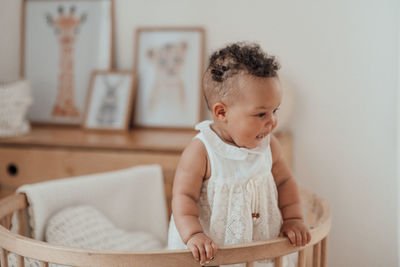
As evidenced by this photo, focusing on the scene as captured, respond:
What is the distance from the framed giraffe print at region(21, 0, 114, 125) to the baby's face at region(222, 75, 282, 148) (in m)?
1.25

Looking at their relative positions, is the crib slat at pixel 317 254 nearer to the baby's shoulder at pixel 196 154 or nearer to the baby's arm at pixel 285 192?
the baby's arm at pixel 285 192

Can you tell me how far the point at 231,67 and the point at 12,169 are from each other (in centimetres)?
120

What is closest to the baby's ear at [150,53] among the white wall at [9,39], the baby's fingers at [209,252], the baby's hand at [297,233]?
the white wall at [9,39]

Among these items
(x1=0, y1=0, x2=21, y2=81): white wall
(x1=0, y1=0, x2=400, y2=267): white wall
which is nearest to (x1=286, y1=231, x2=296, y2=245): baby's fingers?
(x1=0, y1=0, x2=400, y2=267): white wall

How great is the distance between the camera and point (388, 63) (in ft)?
5.93

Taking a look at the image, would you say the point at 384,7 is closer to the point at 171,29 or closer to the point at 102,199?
the point at 171,29

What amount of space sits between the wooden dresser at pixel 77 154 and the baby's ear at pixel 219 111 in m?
0.65

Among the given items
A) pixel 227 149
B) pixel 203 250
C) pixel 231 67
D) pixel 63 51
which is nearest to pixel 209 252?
pixel 203 250

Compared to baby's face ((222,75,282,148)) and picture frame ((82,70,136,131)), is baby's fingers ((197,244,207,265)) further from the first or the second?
picture frame ((82,70,136,131))

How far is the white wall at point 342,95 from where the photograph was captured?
182cm

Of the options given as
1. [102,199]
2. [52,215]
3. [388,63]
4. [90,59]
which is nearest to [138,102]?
[90,59]

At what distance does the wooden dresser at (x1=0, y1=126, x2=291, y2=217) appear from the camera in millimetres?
1613

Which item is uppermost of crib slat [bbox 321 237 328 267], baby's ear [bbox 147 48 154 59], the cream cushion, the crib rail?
baby's ear [bbox 147 48 154 59]

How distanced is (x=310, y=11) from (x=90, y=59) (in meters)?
0.98
